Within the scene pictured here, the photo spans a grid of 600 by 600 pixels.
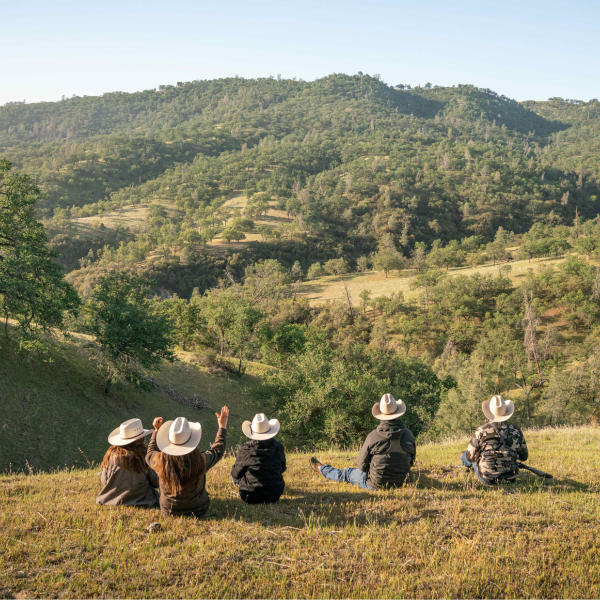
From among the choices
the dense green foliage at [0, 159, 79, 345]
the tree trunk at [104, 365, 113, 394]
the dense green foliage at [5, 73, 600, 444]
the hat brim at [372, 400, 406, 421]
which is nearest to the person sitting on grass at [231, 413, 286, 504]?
the hat brim at [372, 400, 406, 421]

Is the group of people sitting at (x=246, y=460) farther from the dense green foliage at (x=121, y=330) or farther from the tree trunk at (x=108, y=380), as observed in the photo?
the tree trunk at (x=108, y=380)

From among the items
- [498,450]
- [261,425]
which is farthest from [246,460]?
[498,450]

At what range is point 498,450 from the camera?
7160mm

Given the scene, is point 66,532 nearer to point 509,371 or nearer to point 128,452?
point 128,452

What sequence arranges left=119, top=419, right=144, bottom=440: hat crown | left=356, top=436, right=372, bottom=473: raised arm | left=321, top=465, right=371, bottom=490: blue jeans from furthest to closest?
left=321, top=465, right=371, bottom=490: blue jeans, left=356, top=436, right=372, bottom=473: raised arm, left=119, top=419, right=144, bottom=440: hat crown


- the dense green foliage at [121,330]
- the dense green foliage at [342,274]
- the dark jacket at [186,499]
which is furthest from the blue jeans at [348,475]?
the dense green foliage at [121,330]

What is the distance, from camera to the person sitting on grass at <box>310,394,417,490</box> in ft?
23.2

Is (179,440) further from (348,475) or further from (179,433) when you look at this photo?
(348,475)

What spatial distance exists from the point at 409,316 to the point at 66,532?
67.2 metres

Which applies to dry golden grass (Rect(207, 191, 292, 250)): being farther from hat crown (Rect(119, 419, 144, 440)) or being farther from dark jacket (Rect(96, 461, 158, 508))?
hat crown (Rect(119, 419, 144, 440))

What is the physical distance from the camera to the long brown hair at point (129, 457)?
639cm

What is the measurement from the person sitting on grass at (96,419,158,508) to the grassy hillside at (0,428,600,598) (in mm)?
251

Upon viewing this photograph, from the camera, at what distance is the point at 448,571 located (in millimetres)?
4754

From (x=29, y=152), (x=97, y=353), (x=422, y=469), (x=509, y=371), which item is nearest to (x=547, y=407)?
(x=509, y=371)
